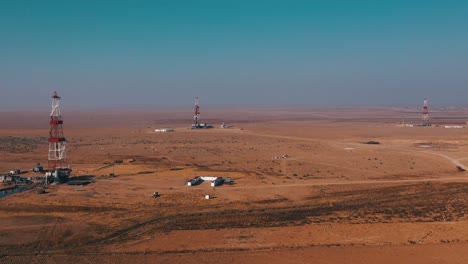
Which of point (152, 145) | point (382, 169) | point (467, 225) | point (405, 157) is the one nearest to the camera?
point (467, 225)

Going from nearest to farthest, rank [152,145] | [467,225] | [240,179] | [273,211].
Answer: [467,225] → [273,211] → [240,179] → [152,145]

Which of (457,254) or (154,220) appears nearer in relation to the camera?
(457,254)

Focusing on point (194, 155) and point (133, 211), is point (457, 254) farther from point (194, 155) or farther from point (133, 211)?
point (194, 155)

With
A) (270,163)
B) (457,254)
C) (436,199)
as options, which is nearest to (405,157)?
(270,163)

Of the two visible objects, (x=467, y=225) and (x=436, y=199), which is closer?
(x=467, y=225)

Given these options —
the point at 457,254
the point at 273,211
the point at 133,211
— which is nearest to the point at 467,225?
the point at 457,254

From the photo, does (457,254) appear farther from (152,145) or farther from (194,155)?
(152,145)

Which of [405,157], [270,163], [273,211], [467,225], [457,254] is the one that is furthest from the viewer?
[405,157]

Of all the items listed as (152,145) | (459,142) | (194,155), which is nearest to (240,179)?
(194,155)

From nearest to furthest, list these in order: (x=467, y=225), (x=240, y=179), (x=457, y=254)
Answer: (x=457, y=254)
(x=467, y=225)
(x=240, y=179)
